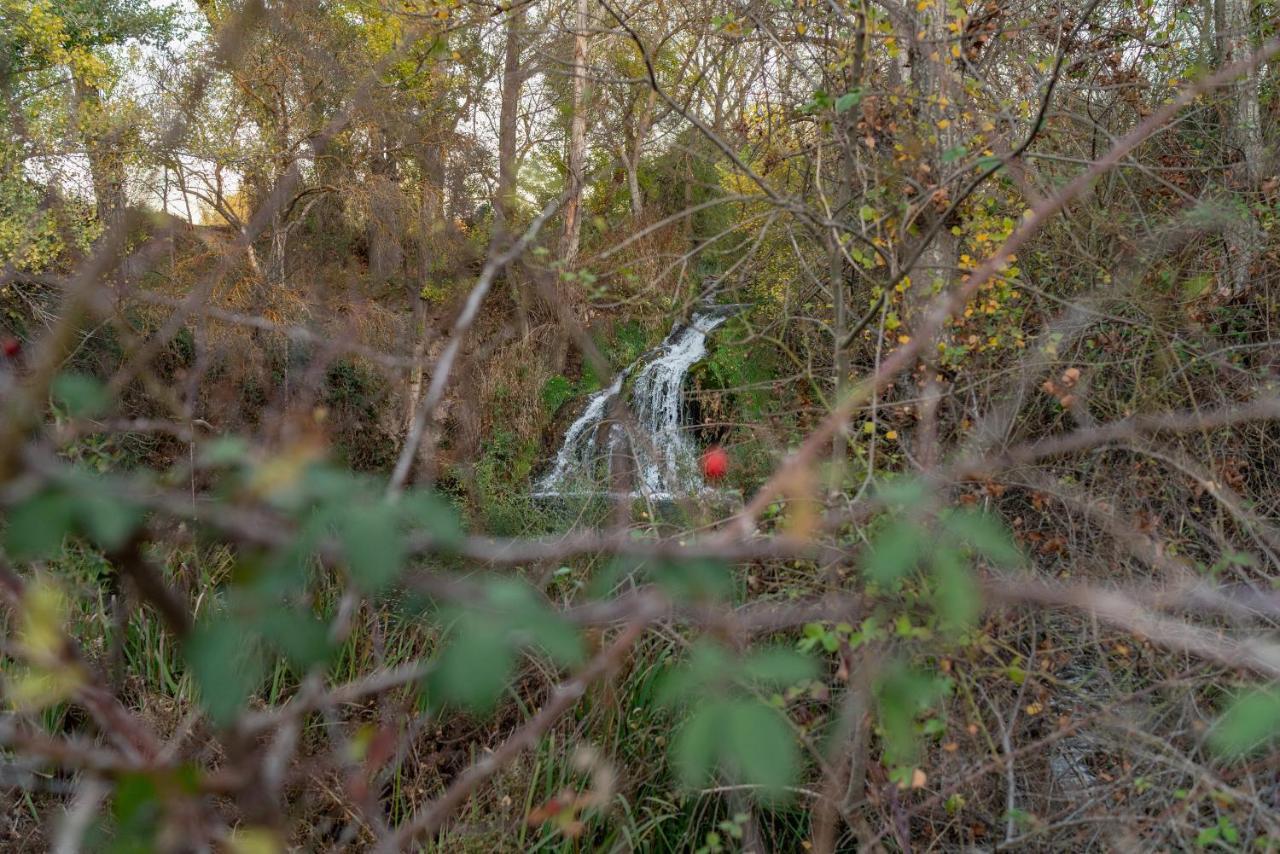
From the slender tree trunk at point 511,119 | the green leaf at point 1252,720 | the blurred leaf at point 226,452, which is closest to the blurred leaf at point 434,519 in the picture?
the blurred leaf at point 226,452

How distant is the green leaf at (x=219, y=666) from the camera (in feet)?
1.84

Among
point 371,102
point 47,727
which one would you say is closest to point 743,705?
point 47,727

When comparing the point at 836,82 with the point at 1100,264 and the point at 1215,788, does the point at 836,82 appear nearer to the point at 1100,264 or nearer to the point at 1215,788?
the point at 1100,264

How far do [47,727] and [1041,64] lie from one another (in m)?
4.73

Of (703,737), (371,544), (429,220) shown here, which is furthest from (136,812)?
(429,220)

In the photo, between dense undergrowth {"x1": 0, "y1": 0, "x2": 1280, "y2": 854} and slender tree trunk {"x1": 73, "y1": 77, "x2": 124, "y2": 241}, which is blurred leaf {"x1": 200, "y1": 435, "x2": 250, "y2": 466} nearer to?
dense undergrowth {"x1": 0, "y1": 0, "x2": 1280, "y2": 854}

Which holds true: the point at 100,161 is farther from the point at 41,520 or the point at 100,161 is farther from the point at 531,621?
the point at 531,621

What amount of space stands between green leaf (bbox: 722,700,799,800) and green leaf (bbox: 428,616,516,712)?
17cm

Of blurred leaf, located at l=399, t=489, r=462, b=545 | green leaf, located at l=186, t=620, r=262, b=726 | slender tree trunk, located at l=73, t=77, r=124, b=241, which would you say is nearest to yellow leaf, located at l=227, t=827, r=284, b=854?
green leaf, located at l=186, t=620, r=262, b=726

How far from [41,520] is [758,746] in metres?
0.48

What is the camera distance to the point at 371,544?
1.91 feet

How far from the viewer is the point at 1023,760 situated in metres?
2.78

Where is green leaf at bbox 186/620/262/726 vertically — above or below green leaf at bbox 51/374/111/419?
below

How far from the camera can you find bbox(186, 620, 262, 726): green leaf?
56cm
